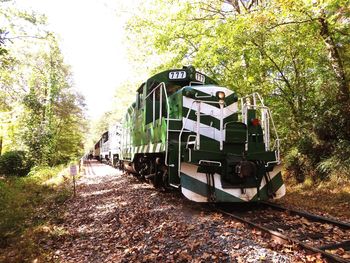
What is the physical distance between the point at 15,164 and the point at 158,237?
19745 mm

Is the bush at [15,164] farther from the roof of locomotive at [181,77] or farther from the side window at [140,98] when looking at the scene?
the roof of locomotive at [181,77]

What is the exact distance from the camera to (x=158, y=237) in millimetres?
4945

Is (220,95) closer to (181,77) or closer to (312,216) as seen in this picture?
(181,77)

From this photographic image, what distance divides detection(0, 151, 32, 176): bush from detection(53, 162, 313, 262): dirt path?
1601 cm

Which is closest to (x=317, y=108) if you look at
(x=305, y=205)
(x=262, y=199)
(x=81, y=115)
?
(x=305, y=205)

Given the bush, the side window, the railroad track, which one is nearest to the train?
the railroad track

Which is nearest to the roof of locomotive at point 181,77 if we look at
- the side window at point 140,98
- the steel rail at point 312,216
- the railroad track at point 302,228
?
the side window at point 140,98

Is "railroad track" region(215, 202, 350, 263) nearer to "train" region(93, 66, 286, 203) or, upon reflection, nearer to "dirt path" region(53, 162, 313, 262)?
"dirt path" region(53, 162, 313, 262)

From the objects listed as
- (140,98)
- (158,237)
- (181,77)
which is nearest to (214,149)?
(158,237)

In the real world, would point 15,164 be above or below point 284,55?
below

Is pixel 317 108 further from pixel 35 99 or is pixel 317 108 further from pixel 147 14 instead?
pixel 35 99

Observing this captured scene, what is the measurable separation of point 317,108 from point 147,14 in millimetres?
7497

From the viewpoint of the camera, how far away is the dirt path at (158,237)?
13.5ft

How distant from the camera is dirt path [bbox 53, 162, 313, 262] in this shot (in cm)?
412
